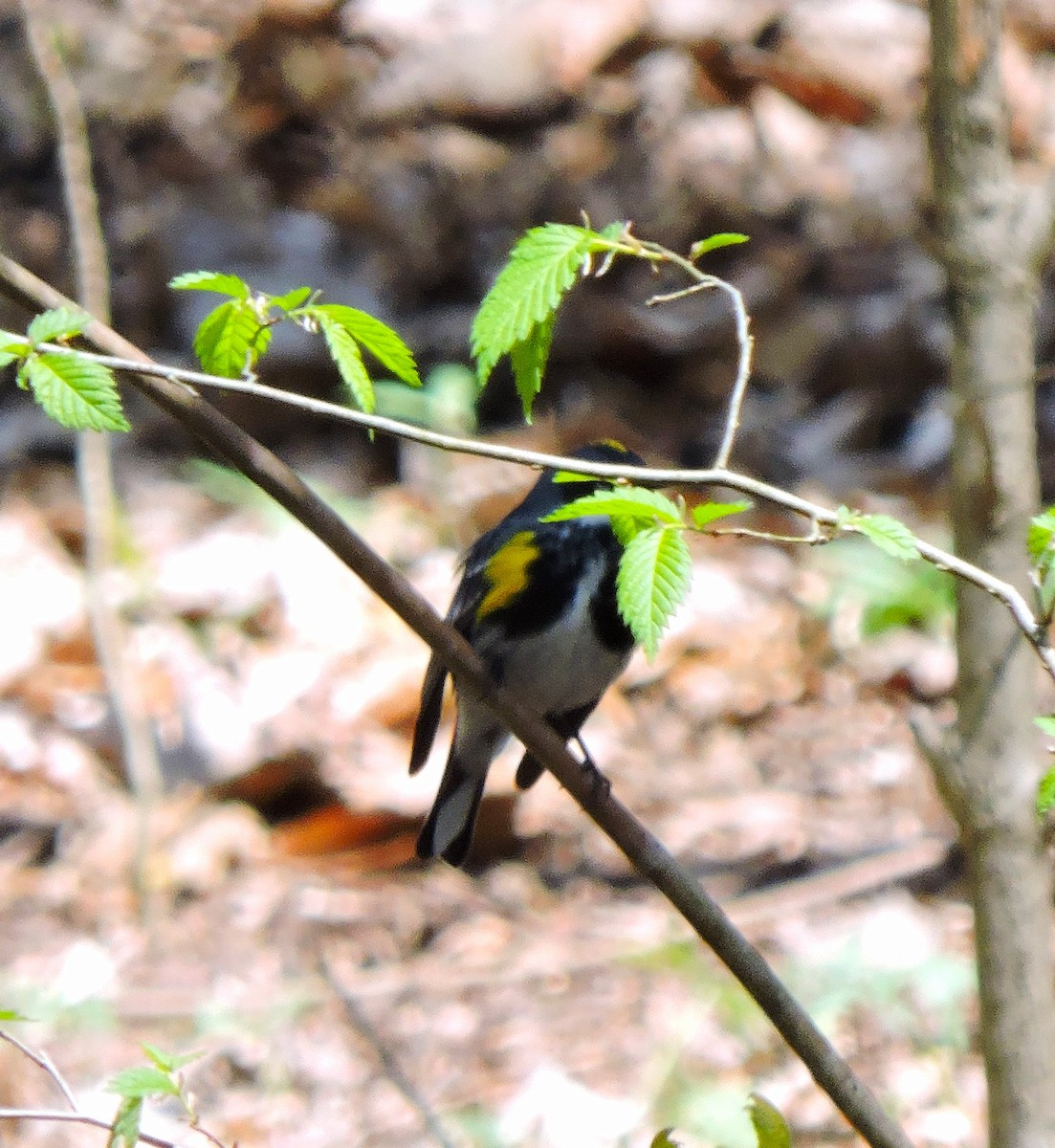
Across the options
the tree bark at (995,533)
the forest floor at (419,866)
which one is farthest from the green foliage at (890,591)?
the tree bark at (995,533)

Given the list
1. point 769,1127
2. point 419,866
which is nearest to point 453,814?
point 419,866

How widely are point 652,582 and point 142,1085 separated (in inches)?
29.3

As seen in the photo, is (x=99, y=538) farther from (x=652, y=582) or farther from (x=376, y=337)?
(x=652, y=582)

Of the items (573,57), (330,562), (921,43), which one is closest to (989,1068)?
(330,562)

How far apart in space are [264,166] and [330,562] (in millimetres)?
2236

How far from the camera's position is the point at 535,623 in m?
2.87

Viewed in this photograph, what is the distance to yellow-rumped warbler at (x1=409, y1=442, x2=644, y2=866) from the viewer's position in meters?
2.79

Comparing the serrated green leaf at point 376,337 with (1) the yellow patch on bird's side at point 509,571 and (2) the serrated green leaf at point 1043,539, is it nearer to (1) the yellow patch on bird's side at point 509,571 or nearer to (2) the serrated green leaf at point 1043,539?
(2) the serrated green leaf at point 1043,539

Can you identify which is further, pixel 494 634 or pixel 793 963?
pixel 793 963

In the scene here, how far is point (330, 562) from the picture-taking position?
5289 mm

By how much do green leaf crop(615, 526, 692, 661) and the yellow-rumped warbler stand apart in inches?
59.4

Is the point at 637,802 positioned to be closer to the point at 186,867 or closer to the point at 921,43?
the point at 186,867

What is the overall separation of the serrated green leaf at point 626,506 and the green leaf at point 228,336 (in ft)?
1.29

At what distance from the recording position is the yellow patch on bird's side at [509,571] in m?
2.82
